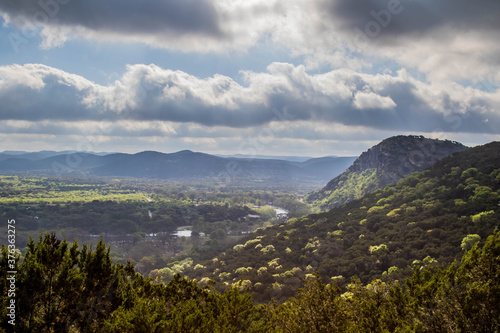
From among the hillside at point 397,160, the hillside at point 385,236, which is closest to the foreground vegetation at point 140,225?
the hillside at point 385,236

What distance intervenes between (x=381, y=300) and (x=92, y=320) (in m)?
19.0

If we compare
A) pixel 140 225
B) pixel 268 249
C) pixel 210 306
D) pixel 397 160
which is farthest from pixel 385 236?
pixel 140 225

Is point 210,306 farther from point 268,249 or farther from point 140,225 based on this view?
point 140,225

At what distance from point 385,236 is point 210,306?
55.2 m

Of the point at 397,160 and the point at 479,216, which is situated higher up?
the point at 397,160

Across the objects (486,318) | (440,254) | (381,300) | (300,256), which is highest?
(486,318)

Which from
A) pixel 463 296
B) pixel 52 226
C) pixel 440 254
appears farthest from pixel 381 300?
pixel 52 226

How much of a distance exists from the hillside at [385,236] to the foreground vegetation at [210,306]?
28880 mm

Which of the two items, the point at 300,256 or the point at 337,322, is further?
the point at 300,256

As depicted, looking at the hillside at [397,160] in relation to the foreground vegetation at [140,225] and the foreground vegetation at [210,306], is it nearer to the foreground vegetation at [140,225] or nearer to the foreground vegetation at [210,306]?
the foreground vegetation at [140,225]

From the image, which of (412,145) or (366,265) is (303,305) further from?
(412,145)

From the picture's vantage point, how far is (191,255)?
99750mm

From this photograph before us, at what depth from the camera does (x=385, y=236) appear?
66000 mm

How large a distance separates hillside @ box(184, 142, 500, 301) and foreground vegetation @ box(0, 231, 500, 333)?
2888cm
